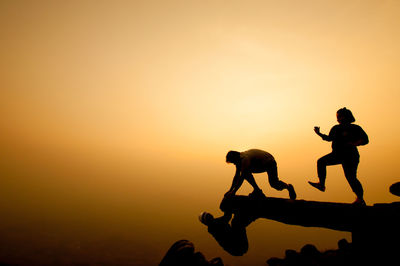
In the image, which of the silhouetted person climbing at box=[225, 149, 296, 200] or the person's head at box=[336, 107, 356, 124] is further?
the silhouetted person climbing at box=[225, 149, 296, 200]

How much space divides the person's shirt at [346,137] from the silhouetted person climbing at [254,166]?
1568 millimetres

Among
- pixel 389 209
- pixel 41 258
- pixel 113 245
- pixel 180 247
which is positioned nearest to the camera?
pixel 389 209

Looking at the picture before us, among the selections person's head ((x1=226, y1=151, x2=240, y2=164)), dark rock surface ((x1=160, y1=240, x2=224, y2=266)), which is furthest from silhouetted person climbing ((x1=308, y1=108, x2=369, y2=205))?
dark rock surface ((x1=160, y1=240, x2=224, y2=266))

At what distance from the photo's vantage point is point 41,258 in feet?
390

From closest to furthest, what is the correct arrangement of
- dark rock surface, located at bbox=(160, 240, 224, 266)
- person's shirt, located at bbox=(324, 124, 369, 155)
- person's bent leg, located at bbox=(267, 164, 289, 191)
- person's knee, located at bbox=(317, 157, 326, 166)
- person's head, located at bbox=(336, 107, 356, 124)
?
dark rock surface, located at bbox=(160, 240, 224, 266)
person's shirt, located at bbox=(324, 124, 369, 155)
person's head, located at bbox=(336, 107, 356, 124)
person's knee, located at bbox=(317, 157, 326, 166)
person's bent leg, located at bbox=(267, 164, 289, 191)

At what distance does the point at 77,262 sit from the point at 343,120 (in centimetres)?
15922

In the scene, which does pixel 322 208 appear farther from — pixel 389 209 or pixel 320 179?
pixel 320 179

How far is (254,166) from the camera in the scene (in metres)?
5.28

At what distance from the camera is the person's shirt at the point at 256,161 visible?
5137 mm

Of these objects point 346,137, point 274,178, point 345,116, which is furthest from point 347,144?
point 274,178

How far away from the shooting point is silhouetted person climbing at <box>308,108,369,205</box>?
460 cm

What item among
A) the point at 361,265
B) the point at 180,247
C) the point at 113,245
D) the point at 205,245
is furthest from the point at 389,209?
the point at 113,245

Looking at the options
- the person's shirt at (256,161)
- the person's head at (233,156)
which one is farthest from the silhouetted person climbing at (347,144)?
the person's head at (233,156)

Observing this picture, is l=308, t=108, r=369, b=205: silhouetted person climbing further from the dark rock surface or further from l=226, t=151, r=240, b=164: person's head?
the dark rock surface
